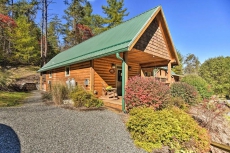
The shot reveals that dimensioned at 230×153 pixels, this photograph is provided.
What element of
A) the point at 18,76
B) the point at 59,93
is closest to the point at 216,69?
the point at 59,93

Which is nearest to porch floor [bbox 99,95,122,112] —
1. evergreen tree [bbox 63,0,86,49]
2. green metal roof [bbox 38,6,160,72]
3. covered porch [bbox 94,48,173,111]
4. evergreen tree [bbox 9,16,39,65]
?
covered porch [bbox 94,48,173,111]

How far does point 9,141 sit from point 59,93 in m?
4.47

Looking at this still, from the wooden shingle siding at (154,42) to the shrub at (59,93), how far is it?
488 cm

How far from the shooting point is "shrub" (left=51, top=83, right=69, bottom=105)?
292 inches

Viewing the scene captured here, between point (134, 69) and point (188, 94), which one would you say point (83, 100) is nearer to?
point (134, 69)

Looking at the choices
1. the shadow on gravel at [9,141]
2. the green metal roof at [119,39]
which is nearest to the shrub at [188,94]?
the green metal roof at [119,39]

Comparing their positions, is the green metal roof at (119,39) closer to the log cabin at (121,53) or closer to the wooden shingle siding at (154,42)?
the log cabin at (121,53)

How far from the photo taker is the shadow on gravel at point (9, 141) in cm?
275

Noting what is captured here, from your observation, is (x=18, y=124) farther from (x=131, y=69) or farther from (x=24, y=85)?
(x=24, y=85)

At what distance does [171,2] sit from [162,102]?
9.55 metres

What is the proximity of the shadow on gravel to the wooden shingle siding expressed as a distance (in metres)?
5.98

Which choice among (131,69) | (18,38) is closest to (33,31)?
(18,38)

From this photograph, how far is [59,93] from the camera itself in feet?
24.4

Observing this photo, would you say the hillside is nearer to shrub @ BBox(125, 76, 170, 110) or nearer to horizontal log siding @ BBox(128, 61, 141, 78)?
horizontal log siding @ BBox(128, 61, 141, 78)
